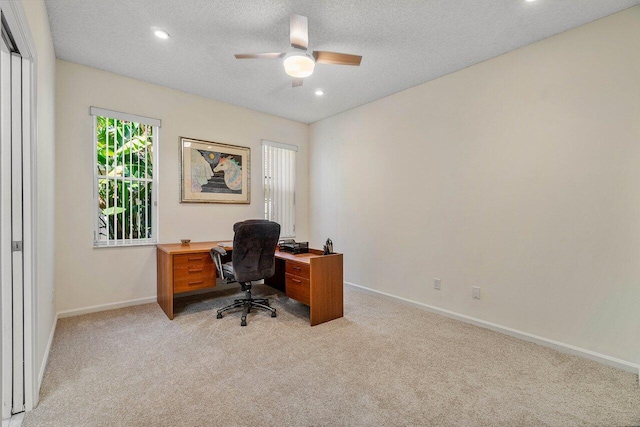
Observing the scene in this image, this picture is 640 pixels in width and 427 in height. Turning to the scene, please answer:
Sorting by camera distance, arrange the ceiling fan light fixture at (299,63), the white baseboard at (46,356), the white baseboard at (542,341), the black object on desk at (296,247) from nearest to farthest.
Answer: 1. the white baseboard at (46,356)
2. the white baseboard at (542,341)
3. the ceiling fan light fixture at (299,63)
4. the black object on desk at (296,247)

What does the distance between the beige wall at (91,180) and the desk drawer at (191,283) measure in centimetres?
75

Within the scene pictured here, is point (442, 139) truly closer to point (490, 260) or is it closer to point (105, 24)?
point (490, 260)

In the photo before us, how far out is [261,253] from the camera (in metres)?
3.27

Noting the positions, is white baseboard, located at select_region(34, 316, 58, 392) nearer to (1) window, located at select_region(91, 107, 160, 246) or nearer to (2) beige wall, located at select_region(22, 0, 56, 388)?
(2) beige wall, located at select_region(22, 0, 56, 388)

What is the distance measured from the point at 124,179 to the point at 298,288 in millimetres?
2550

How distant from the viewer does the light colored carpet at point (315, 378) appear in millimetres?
1794

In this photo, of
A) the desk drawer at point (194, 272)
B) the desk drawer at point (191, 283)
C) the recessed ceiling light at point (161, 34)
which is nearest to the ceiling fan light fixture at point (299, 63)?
the recessed ceiling light at point (161, 34)

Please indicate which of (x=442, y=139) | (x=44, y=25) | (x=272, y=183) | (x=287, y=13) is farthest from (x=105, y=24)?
(x=442, y=139)

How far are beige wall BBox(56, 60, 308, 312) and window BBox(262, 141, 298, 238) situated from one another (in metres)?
0.24

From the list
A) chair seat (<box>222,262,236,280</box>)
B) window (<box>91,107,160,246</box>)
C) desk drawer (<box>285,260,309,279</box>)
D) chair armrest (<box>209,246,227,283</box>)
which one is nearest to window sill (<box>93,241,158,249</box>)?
window (<box>91,107,160,246</box>)

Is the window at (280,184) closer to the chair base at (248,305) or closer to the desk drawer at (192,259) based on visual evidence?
the desk drawer at (192,259)

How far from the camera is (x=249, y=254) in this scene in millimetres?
3193

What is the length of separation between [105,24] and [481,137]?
3.78m

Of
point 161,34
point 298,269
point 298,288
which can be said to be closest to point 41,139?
point 161,34
